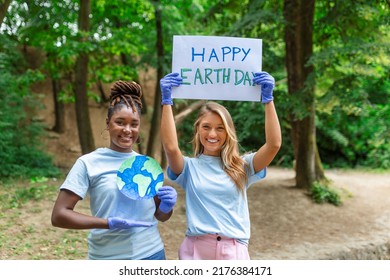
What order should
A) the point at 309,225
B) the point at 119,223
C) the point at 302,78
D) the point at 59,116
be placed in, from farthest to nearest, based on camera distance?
the point at 59,116 < the point at 302,78 < the point at 309,225 < the point at 119,223

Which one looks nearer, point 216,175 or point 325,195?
point 216,175

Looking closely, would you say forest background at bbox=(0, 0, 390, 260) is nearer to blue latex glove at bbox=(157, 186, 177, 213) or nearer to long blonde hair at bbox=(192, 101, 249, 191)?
long blonde hair at bbox=(192, 101, 249, 191)

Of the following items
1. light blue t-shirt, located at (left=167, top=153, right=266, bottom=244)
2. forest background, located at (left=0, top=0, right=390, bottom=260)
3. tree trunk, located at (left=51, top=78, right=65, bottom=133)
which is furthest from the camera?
tree trunk, located at (left=51, top=78, right=65, bottom=133)

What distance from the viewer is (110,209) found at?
83.0 inches

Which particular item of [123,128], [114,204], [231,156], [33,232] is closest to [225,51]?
[231,156]

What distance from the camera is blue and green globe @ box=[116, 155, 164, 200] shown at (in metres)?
2.10

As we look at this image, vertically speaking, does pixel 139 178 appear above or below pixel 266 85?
below

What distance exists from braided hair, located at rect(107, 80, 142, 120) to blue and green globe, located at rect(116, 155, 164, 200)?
0.26m

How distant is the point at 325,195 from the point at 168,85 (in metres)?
7.23

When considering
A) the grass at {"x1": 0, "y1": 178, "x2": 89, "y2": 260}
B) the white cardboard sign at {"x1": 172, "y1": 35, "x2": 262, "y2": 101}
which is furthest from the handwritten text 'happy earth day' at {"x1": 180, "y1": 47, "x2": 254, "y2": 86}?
the grass at {"x1": 0, "y1": 178, "x2": 89, "y2": 260}

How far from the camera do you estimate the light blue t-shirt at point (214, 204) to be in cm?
226

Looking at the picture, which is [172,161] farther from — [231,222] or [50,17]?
[50,17]

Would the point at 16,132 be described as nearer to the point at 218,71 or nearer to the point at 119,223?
the point at 218,71

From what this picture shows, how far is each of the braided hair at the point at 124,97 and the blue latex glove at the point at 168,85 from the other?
0.13m
